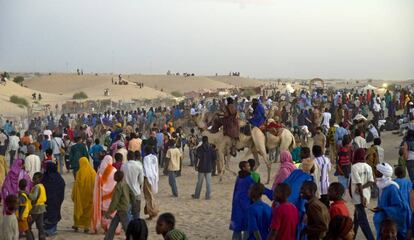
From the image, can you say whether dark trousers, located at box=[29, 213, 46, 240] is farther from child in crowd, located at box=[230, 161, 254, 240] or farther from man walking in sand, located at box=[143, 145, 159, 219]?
child in crowd, located at box=[230, 161, 254, 240]

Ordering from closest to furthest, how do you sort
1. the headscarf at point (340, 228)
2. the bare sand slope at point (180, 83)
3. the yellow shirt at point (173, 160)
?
the headscarf at point (340, 228) < the yellow shirt at point (173, 160) < the bare sand slope at point (180, 83)

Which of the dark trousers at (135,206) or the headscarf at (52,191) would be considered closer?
the dark trousers at (135,206)

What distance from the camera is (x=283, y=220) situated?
6.72 m

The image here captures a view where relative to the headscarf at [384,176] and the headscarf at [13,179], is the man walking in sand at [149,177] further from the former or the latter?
the headscarf at [384,176]

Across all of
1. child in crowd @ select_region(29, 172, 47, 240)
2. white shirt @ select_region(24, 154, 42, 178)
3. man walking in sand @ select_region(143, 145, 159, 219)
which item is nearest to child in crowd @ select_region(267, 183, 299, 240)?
child in crowd @ select_region(29, 172, 47, 240)

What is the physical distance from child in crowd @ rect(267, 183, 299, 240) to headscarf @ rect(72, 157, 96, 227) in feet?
17.2

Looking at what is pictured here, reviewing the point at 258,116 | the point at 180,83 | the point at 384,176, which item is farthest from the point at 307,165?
the point at 180,83

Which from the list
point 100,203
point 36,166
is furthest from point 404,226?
point 36,166

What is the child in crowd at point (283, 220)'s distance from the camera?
22.0ft

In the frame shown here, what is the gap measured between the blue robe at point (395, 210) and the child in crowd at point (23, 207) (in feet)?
17.1

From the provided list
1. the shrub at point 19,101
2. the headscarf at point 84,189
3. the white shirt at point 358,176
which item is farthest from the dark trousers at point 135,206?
the shrub at point 19,101

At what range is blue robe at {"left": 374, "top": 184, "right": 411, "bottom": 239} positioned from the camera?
7.79 meters

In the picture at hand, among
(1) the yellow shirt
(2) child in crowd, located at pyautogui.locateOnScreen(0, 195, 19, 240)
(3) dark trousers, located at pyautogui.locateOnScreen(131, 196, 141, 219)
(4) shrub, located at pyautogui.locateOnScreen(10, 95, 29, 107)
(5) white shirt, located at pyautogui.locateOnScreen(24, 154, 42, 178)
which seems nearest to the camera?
(2) child in crowd, located at pyautogui.locateOnScreen(0, 195, 19, 240)

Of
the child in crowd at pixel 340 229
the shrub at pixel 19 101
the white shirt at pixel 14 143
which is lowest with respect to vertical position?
the shrub at pixel 19 101
